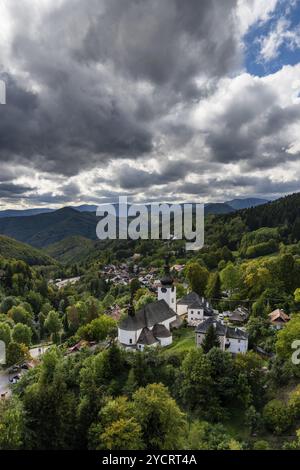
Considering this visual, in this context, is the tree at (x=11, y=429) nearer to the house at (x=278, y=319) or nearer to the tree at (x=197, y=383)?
the tree at (x=197, y=383)

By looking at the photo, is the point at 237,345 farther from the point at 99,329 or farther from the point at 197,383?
the point at 99,329

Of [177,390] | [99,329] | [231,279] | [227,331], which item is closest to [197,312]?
[227,331]

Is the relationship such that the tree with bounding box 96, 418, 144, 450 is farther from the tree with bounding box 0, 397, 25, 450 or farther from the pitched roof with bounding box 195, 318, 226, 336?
the pitched roof with bounding box 195, 318, 226, 336

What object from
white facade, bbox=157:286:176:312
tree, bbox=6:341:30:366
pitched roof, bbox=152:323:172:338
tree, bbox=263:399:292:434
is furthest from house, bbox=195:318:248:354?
tree, bbox=6:341:30:366

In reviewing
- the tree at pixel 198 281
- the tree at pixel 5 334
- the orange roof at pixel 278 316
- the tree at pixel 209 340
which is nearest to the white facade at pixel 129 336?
the tree at pixel 209 340

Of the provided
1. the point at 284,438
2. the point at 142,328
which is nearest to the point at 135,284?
the point at 142,328
